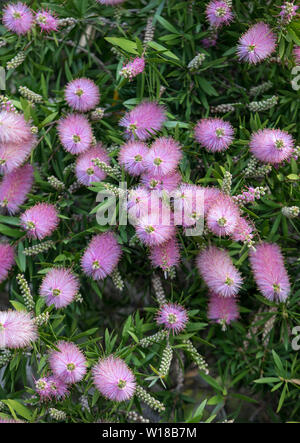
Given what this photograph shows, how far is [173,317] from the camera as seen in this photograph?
1.40 metres

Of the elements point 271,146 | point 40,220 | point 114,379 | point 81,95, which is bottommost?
point 114,379

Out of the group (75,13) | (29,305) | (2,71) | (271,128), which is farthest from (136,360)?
(75,13)

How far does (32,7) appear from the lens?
1.55 metres

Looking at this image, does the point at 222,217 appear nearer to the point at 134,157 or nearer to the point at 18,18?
the point at 134,157

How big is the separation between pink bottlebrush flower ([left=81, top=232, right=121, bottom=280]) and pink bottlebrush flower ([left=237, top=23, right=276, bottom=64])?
70 centimetres

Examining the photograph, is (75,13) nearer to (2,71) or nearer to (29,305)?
(2,71)

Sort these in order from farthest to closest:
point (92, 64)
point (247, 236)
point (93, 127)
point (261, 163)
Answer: point (92, 64) < point (93, 127) < point (261, 163) < point (247, 236)

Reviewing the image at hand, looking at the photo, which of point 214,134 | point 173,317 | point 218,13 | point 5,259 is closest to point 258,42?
point 218,13

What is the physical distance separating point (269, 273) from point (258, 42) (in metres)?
0.70

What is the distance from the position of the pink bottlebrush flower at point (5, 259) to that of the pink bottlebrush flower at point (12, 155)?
24 centimetres

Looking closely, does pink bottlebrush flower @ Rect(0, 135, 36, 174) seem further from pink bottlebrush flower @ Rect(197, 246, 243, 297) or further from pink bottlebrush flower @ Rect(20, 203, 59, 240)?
pink bottlebrush flower @ Rect(197, 246, 243, 297)

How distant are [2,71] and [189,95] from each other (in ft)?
2.08

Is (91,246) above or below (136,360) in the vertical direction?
above

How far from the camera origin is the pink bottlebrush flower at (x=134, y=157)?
1386 mm
